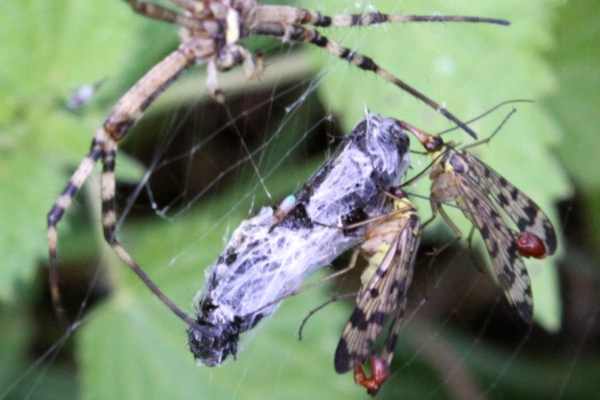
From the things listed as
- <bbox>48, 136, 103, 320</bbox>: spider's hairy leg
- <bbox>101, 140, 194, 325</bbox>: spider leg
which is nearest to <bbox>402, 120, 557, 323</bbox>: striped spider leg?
<bbox>101, 140, 194, 325</bbox>: spider leg

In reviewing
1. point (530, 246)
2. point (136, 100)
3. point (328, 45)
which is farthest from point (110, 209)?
point (530, 246)

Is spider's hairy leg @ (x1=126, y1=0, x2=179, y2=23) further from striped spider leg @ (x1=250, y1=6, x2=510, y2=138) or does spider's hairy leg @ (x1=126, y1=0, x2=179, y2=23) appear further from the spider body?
striped spider leg @ (x1=250, y1=6, x2=510, y2=138)

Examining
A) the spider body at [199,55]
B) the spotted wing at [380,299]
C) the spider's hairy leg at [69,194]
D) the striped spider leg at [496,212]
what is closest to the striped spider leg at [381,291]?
the spotted wing at [380,299]

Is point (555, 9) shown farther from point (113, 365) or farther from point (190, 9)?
point (113, 365)

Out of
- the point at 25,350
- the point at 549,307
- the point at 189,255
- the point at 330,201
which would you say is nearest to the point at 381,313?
the point at 330,201

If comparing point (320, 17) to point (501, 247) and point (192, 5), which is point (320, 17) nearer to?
point (192, 5)

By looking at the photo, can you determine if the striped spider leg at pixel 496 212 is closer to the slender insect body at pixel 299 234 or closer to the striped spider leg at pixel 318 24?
the slender insect body at pixel 299 234

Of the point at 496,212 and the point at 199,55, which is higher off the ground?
the point at 199,55
